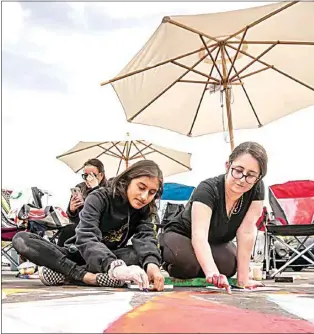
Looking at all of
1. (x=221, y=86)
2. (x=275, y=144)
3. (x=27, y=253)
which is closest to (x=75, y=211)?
(x=27, y=253)

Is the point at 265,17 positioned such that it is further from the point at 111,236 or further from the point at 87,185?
the point at 111,236

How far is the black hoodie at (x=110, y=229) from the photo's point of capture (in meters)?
1.88

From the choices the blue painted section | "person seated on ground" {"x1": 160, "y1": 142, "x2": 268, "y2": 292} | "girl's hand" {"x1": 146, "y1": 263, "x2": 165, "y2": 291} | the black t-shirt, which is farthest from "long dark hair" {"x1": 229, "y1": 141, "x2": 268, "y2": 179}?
the blue painted section

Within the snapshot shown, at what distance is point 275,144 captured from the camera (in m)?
6.93

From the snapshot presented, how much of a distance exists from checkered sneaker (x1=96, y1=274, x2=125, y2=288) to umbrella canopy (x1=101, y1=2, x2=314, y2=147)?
1.96 m

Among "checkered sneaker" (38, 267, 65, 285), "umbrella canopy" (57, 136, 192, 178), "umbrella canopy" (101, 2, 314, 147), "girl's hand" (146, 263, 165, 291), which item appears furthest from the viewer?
"umbrella canopy" (57, 136, 192, 178)

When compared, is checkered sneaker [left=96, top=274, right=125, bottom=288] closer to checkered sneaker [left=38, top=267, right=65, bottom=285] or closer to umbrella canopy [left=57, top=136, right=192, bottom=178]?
checkered sneaker [left=38, top=267, right=65, bottom=285]

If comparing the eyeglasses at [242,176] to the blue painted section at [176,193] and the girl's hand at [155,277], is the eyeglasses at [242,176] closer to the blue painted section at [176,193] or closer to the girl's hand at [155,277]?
the girl's hand at [155,277]

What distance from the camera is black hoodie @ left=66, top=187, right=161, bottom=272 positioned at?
1879 mm

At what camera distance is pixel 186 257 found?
2229 millimetres

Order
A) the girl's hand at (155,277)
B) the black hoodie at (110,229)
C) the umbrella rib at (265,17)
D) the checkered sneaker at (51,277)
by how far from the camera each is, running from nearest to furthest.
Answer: the girl's hand at (155,277) → the black hoodie at (110,229) → the checkered sneaker at (51,277) → the umbrella rib at (265,17)

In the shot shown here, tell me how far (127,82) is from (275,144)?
11.5ft

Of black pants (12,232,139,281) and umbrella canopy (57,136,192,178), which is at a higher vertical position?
umbrella canopy (57,136,192,178)

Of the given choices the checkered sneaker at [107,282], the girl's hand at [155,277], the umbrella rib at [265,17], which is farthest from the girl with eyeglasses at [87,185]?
the umbrella rib at [265,17]
